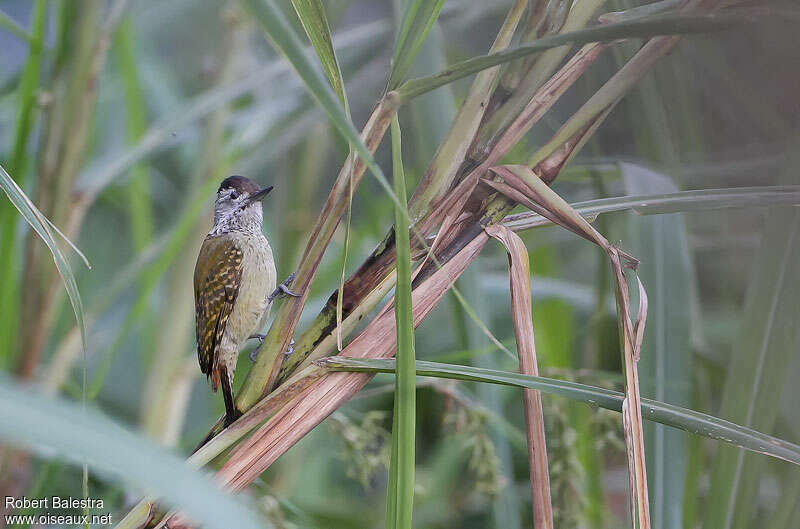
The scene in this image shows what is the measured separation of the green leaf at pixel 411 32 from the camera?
39cm

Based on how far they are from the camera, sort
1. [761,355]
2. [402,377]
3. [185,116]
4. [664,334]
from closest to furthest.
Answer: [402,377] → [761,355] → [664,334] → [185,116]

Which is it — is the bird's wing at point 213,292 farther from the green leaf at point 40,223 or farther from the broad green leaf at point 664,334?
the broad green leaf at point 664,334

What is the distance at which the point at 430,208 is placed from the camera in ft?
1.40

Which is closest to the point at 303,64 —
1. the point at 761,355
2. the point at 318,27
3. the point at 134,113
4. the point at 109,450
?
the point at 318,27

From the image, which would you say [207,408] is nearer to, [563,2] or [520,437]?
[520,437]

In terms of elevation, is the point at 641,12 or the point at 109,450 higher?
the point at 641,12

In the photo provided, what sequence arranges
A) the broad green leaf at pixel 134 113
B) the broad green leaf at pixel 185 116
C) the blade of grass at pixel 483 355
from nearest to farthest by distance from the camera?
1. the blade of grass at pixel 483 355
2. the broad green leaf at pixel 185 116
3. the broad green leaf at pixel 134 113

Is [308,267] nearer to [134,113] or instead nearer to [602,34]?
[602,34]

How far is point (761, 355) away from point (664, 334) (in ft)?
0.39

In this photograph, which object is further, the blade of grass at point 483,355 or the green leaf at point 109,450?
the blade of grass at point 483,355

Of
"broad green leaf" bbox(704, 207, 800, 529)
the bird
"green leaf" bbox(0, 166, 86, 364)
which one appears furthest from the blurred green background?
"green leaf" bbox(0, 166, 86, 364)

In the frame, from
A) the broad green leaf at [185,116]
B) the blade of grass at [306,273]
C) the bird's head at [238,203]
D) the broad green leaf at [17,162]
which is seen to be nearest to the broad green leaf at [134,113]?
the broad green leaf at [185,116]

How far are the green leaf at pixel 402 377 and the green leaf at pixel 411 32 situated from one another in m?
0.03

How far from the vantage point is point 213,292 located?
0.64 m
